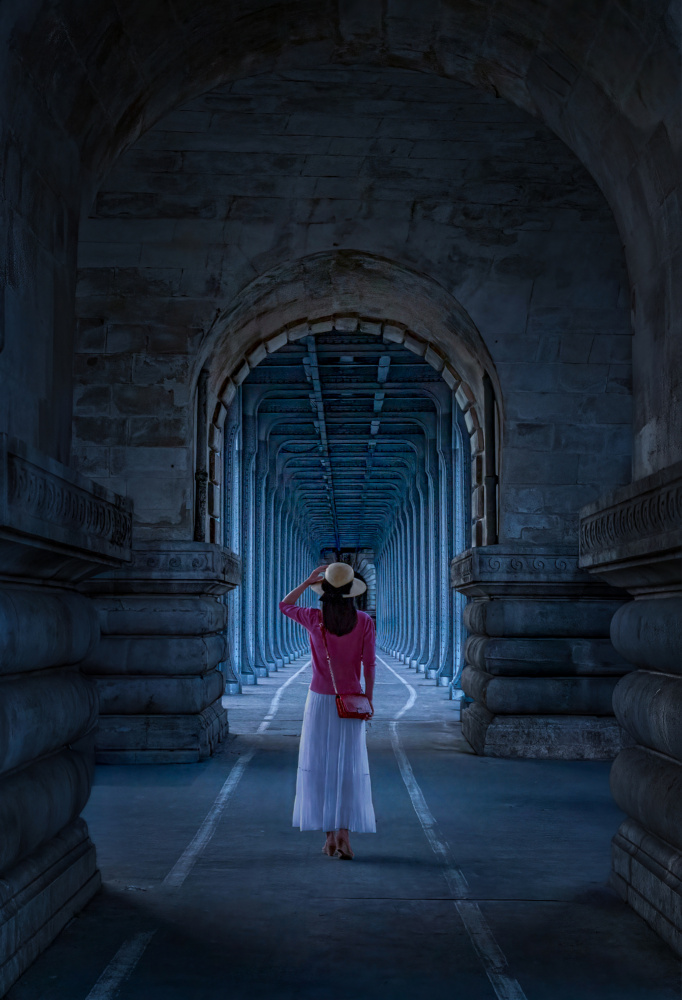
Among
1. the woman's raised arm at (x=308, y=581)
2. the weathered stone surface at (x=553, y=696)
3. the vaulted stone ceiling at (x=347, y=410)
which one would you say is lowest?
the weathered stone surface at (x=553, y=696)

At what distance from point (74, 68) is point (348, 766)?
4321 mm

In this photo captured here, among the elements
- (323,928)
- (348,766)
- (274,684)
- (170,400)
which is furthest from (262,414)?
(323,928)

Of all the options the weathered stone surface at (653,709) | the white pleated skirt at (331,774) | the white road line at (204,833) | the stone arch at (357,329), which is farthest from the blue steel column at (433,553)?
the weathered stone surface at (653,709)

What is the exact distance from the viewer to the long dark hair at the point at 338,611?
284 inches

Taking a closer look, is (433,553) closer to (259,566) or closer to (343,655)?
(259,566)

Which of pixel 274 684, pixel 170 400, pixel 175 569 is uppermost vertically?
pixel 170 400

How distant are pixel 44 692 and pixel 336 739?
8.24ft

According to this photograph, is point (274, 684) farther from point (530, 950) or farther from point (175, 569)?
point (530, 950)

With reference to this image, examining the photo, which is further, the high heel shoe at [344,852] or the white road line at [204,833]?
the high heel shoe at [344,852]

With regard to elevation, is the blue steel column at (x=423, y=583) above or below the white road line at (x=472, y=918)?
above

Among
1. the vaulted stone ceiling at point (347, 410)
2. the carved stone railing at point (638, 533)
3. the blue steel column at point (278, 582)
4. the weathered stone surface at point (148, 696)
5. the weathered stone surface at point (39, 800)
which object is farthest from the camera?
the blue steel column at point (278, 582)

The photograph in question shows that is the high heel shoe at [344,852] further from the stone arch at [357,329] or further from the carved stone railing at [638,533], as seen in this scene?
the stone arch at [357,329]

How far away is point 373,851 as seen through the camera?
7.08 metres

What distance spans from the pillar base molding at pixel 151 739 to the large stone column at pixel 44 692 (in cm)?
538
